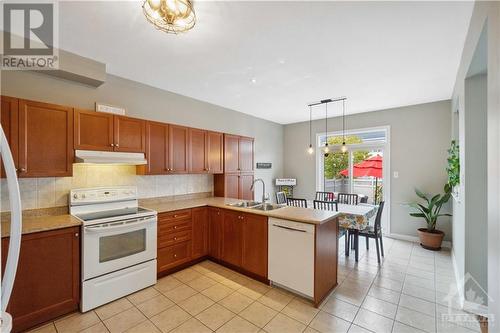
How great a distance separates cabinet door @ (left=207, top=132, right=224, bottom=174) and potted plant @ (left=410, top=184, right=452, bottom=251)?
362cm

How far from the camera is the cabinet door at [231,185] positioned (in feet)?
13.9

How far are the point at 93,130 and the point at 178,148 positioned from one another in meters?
1.12

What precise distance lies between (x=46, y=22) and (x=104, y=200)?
1941mm

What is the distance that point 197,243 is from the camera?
135 inches

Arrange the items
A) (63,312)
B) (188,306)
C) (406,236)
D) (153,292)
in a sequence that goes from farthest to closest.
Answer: (406,236) → (153,292) → (188,306) → (63,312)

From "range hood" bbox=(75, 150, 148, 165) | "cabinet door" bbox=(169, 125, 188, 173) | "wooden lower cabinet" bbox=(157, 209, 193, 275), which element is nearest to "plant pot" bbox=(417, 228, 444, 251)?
"wooden lower cabinet" bbox=(157, 209, 193, 275)

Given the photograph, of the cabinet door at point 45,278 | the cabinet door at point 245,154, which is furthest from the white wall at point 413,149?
the cabinet door at point 45,278

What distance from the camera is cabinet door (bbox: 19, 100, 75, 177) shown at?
2.26m

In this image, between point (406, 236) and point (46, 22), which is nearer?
point (46, 22)

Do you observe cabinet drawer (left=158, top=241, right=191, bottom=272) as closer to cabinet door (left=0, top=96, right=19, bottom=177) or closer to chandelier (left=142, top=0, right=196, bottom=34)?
cabinet door (left=0, top=96, right=19, bottom=177)

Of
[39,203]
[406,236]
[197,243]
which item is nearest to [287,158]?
[406,236]

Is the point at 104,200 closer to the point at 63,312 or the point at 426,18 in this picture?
the point at 63,312

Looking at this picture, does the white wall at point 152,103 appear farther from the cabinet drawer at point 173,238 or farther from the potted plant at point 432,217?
the potted plant at point 432,217
